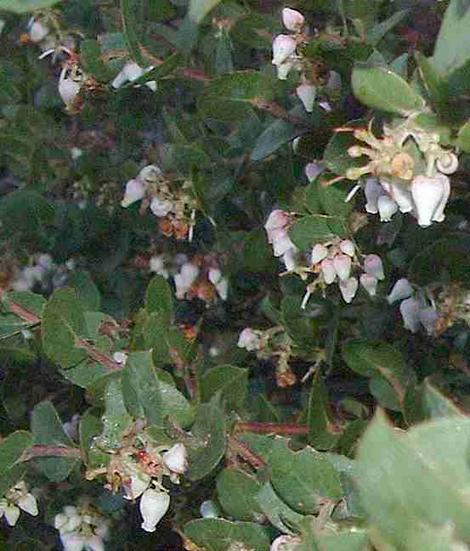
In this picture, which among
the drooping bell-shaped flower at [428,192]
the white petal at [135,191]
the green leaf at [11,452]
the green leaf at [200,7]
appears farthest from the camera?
the white petal at [135,191]

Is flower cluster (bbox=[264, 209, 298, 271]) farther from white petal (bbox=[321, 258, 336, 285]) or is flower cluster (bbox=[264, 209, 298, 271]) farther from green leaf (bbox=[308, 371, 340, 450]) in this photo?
green leaf (bbox=[308, 371, 340, 450])

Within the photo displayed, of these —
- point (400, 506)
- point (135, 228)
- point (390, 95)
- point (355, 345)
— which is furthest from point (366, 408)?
point (400, 506)

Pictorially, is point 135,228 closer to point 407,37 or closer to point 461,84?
point 407,37

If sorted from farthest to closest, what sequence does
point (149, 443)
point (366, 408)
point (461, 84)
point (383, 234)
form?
point (366, 408), point (383, 234), point (149, 443), point (461, 84)

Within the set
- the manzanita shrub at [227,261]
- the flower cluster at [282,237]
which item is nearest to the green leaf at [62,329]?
the manzanita shrub at [227,261]

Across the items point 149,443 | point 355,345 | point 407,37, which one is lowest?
point 355,345

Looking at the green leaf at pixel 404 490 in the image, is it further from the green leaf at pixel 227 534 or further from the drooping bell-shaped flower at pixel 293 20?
the drooping bell-shaped flower at pixel 293 20
